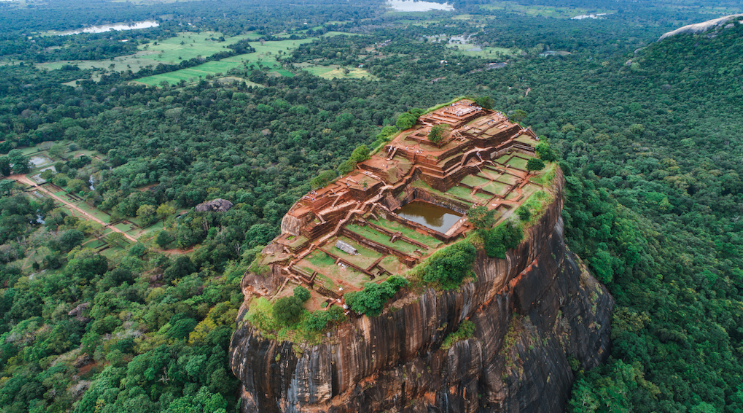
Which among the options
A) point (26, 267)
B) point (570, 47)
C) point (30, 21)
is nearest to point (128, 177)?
point (26, 267)

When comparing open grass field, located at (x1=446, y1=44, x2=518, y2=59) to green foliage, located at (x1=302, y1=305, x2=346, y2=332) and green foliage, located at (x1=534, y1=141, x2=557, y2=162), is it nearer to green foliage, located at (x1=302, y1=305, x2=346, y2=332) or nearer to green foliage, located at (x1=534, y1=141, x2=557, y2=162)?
green foliage, located at (x1=534, y1=141, x2=557, y2=162)

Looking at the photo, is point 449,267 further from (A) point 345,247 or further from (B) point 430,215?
(B) point 430,215

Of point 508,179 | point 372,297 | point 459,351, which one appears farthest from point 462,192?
point 372,297

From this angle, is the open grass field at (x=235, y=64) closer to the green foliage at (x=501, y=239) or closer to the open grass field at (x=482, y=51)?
the open grass field at (x=482, y=51)

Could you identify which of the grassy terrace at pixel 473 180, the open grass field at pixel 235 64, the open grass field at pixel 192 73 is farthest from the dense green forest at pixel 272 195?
the grassy terrace at pixel 473 180

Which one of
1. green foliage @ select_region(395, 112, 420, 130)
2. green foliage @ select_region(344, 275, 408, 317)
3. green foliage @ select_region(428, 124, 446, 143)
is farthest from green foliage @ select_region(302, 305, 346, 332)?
green foliage @ select_region(395, 112, 420, 130)
